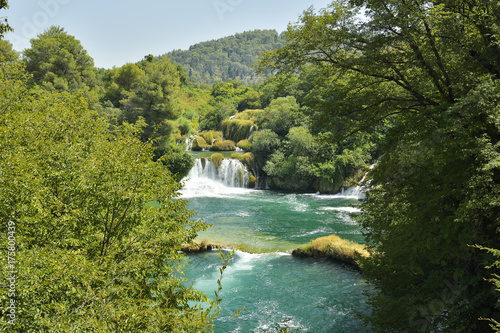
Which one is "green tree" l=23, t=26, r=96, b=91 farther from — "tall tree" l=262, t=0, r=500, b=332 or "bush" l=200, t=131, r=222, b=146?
"tall tree" l=262, t=0, r=500, b=332

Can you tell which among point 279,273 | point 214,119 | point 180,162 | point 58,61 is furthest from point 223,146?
point 279,273

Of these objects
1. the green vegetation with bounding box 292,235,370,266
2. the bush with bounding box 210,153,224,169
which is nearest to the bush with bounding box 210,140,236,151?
the bush with bounding box 210,153,224,169

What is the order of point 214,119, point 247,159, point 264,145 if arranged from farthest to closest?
point 214,119 < point 247,159 < point 264,145

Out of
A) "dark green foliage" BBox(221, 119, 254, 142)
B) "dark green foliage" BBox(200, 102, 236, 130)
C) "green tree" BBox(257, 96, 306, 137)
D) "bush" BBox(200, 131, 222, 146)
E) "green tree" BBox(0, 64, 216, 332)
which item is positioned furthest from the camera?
"dark green foliage" BBox(200, 102, 236, 130)

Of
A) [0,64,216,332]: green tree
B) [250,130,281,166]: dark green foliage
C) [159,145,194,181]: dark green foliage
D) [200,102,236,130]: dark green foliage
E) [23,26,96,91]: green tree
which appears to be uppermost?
[23,26,96,91]: green tree

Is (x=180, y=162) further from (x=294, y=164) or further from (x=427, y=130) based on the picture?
(x=427, y=130)

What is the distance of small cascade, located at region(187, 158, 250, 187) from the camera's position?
3491 cm

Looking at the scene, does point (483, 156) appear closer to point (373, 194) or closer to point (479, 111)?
point (479, 111)

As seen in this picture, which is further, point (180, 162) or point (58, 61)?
point (58, 61)

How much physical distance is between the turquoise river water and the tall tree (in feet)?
6.13

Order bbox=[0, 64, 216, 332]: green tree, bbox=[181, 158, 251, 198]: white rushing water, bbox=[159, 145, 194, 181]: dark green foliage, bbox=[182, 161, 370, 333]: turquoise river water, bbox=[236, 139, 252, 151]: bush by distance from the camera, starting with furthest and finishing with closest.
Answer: bbox=[236, 139, 252, 151]: bush < bbox=[181, 158, 251, 198]: white rushing water < bbox=[159, 145, 194, 181]: dark green foliage < bbox=[182, 161, 370, 333]: turquoise river water < bbox=[0, 64, 216, 332]: green tree

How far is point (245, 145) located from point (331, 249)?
26283mm

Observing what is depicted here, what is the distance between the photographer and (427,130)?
678 cm

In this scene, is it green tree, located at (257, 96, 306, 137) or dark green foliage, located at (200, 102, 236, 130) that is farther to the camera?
dark green foliage, located at (200, 102, 236, 130)
